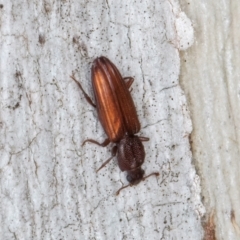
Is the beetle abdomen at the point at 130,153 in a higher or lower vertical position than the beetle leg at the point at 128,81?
lower

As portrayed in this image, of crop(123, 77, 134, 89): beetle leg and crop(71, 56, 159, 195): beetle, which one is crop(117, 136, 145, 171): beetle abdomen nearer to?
crop(71, 56, 159, 195): beetle

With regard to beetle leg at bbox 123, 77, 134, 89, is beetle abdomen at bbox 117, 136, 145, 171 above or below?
below

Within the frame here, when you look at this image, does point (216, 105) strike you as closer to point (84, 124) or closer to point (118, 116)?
point (118, 116)

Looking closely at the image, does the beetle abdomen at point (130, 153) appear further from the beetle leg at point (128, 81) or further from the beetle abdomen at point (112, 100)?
the beetle leg at point (128, 81)

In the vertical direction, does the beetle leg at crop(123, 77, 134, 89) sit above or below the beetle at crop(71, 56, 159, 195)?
above

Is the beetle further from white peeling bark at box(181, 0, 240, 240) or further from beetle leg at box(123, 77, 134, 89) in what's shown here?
white peeling bark at box(181, 0, 240, 240)

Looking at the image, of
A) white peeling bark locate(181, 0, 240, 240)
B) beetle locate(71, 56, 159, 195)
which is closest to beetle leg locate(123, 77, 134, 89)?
beetle locate(71, 56, 159, 195)

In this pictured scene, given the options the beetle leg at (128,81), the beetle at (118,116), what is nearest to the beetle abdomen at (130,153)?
the beetle at (118,116)
